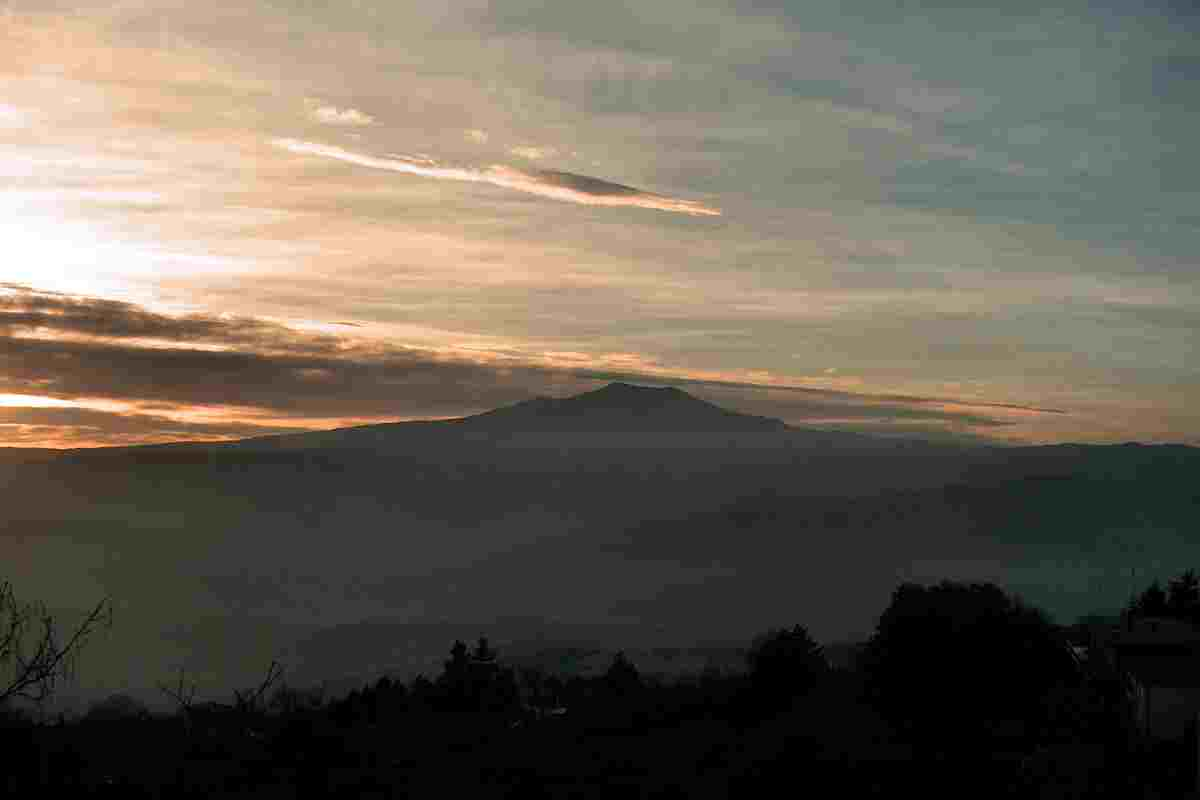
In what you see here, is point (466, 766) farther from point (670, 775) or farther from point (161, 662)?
point (161, 662)

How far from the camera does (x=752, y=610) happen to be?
19038 cm

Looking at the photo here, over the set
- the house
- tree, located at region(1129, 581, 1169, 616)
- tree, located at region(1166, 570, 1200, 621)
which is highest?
the house

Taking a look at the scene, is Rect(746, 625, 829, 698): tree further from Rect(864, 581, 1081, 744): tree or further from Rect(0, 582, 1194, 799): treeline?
Rect(864, 581, 1081, 744): tree

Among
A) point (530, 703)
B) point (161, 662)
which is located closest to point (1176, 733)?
point (530, 703)

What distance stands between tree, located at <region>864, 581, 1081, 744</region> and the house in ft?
7.37

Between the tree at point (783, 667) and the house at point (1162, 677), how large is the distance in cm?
1042

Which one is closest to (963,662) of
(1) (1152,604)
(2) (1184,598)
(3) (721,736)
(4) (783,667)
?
(4) (783,667)

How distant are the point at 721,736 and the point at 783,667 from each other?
11.4m

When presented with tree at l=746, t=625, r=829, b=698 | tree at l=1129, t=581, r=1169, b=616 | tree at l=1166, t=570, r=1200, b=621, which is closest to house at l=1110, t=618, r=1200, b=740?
tree at l=746, t=625, r=829, b=698

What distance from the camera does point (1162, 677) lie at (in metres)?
28.8

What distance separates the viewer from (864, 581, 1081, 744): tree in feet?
114

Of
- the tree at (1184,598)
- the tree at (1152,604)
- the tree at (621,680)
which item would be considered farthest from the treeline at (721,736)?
the tree at (1152,604)

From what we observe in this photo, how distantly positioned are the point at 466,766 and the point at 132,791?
23.5 ft

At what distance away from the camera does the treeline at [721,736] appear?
65.4 ft
